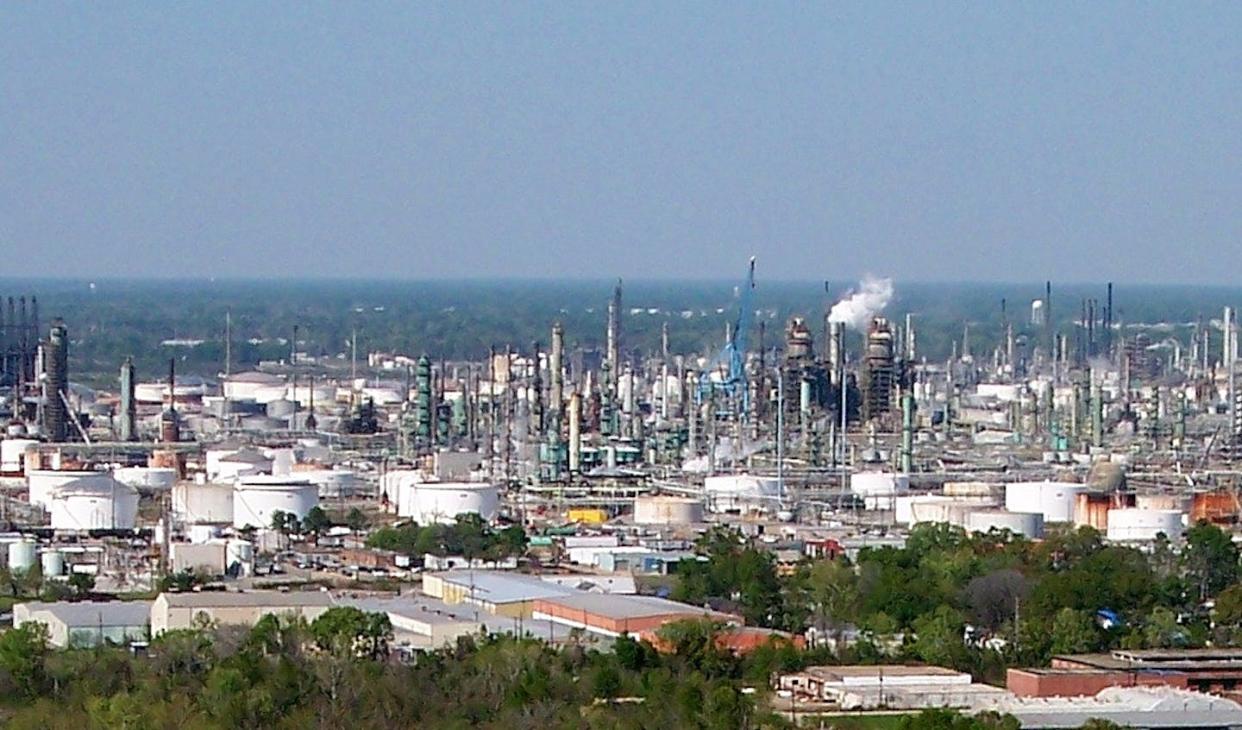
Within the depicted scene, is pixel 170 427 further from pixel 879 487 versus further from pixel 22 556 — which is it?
pixel 22 556

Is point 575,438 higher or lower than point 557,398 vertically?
lower

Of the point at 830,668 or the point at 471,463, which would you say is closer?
the point at 830,668

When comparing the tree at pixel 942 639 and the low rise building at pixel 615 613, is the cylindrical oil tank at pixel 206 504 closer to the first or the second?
the low rise building at pixel 615 613

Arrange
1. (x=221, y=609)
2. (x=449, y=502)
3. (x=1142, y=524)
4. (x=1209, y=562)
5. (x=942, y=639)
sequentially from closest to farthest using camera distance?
(x=942, y=639), (x=221, y=609), (x=1209, y=562), (x=1142, y=524), (x=449, y=502)

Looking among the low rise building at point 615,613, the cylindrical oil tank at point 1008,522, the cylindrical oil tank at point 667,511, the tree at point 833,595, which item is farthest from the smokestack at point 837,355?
the low rise building at point 615,613

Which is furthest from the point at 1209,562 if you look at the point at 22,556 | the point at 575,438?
the point at 575,438

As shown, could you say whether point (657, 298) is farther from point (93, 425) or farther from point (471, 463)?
point (471, 463)

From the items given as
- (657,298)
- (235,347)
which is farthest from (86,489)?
(657,298)
